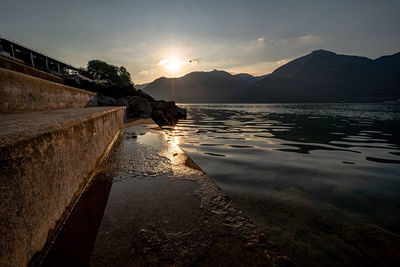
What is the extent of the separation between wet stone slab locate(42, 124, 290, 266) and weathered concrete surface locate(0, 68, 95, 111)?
204 centimetres

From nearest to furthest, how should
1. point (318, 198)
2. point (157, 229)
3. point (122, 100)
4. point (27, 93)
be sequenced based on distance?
point (157, 229) → point (318, 198) → point (27, 93) → point (122, 100)

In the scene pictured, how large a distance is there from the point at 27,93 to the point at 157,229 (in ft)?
11.3

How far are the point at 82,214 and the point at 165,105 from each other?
1593 centimetres

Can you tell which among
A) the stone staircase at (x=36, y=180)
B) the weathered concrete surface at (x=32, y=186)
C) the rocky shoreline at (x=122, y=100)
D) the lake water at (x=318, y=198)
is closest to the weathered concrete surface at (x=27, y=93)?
the stone staircase at (x=36, y=180)

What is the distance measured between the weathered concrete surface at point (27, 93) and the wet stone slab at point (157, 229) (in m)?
2.04

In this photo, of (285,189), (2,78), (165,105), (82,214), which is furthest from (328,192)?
(165,105)

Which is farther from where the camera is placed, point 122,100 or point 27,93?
point 122,100

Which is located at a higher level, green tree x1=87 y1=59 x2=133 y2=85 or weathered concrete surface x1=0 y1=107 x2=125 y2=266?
green tree x1=87 y1=59 x2=133 y2=85

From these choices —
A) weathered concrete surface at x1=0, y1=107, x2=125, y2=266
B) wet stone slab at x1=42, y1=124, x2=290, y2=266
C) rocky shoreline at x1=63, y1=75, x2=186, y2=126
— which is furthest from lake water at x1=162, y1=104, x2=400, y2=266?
rocky shoreline at x1=63, y1=75, x2=186, y2=126

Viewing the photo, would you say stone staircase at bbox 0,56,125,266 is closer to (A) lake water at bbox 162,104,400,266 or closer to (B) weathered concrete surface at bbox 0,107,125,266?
(B) weathered concrete surface at bbox 0,107,125,266

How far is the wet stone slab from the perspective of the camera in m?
0.92

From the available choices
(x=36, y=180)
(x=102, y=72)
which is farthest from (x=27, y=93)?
(x=102, y=72)

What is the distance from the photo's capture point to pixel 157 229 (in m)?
1.14

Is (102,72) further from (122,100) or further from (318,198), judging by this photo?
(318,198)
